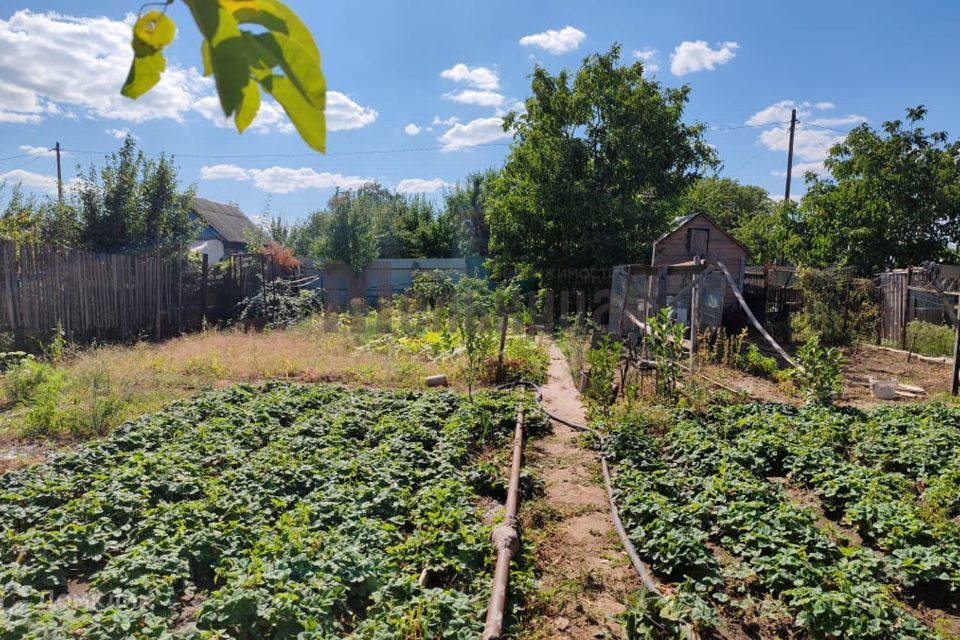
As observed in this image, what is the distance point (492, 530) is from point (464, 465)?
1562mm

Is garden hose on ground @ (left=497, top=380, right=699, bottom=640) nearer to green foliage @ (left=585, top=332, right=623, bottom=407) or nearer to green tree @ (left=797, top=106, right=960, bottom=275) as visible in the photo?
green foliage @ (left=585, top=332, right=623, bottom=407)

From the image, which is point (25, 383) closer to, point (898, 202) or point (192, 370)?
point (192, 370)

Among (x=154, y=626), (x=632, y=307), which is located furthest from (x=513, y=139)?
(x=154, y=626)

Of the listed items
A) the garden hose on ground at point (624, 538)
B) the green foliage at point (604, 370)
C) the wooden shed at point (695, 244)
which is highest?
the wooden shed at point (695, 244)

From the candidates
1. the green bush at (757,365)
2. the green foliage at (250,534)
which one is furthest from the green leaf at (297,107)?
the green bush at (757,365)

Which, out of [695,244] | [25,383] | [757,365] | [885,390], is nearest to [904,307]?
[757,365]

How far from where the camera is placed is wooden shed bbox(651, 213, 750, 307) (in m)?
17.5

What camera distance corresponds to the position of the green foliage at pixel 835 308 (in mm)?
12898

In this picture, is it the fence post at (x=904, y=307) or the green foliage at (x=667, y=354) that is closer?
the green foliage at (x=667, y=354)

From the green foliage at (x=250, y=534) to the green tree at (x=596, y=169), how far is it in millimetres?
11466

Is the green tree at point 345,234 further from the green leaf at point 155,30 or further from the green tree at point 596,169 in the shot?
the green leaf at point 155,30

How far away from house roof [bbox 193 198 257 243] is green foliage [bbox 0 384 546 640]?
22.6m

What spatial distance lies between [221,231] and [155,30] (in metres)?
29.7

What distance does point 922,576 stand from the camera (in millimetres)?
3543
